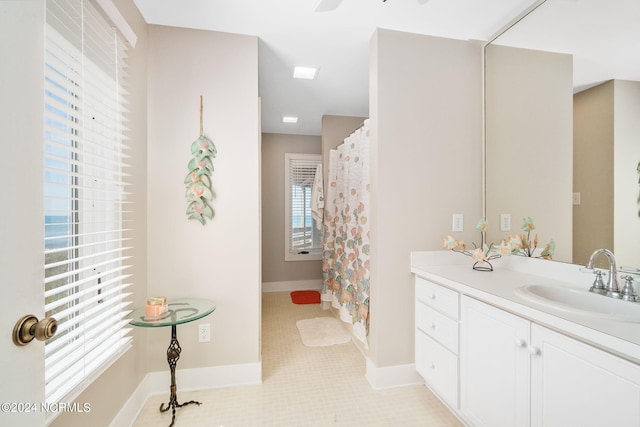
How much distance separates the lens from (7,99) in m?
0.63

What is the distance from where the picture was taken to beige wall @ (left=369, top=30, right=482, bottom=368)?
1.96 m

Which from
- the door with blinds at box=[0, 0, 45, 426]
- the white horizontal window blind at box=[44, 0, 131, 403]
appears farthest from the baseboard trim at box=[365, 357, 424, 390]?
the door with blinds at box=[0, 0, 45, 426]

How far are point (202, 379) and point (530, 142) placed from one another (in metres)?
2.75

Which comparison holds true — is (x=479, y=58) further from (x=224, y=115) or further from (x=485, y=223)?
(x=224, y=115)

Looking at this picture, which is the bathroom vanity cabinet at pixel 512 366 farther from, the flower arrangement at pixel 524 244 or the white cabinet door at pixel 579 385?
the flower arrangement at pixel 524 244

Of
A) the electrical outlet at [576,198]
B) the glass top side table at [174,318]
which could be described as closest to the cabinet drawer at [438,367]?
the electrical outlet at [576,198]

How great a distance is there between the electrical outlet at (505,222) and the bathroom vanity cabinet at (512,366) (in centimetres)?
72

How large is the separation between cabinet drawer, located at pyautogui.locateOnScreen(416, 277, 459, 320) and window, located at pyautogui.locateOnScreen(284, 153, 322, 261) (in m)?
2.80

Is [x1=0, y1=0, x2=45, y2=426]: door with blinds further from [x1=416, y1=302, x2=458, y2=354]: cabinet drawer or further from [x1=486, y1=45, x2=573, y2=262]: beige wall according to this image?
[x1=486, y1=45, x2=573, y2=262]: beige wall

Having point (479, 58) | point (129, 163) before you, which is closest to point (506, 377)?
point (479, 58)

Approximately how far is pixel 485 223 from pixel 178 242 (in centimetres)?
217

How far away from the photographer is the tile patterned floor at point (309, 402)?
1.65 meters

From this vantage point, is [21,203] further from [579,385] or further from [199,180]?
[579,385]

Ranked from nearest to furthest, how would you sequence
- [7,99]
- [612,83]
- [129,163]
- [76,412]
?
[7,99]
[76,412]
[612,83]
[129,163]
